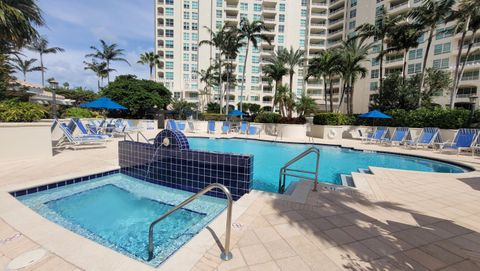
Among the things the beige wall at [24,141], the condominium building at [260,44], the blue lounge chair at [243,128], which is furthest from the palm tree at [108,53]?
the beige wall at [24,141]

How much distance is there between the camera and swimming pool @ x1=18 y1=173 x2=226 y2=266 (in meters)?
3.32

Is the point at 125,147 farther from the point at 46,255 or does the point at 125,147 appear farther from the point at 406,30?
the point at 406,30

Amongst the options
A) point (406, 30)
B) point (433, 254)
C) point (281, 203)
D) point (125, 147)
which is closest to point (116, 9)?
point (125, 147)

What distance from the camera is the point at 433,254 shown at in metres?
2.56

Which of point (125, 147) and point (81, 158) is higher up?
point (125, 147)

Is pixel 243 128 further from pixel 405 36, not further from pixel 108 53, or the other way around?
pixel 108 53

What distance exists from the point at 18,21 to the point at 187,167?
13.0 meters

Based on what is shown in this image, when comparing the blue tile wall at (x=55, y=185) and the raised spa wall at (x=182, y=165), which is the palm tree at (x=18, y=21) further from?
the raised spa wall at (x=182, y=165)

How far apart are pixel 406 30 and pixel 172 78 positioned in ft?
126

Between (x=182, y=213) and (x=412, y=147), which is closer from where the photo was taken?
(x=182, y=213)

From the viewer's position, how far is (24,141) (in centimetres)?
675

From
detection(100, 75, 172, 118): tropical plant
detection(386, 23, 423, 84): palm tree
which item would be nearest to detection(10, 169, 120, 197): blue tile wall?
detection(100, 75, 172, 118): tropical plant

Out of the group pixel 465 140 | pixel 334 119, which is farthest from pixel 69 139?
pixel 465 140

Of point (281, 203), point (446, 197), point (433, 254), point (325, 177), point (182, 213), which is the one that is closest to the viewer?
point (433, 254)
